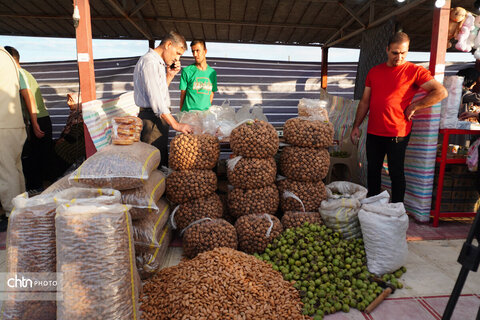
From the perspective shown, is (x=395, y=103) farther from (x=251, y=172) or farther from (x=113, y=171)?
(x=113, y=171)

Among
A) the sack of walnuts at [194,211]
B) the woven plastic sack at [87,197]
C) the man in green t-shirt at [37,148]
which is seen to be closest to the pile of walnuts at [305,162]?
the sack of walnuts at [194,211]

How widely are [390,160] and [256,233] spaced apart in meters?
1.61

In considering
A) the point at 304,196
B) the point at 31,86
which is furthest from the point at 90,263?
the point at 31,86

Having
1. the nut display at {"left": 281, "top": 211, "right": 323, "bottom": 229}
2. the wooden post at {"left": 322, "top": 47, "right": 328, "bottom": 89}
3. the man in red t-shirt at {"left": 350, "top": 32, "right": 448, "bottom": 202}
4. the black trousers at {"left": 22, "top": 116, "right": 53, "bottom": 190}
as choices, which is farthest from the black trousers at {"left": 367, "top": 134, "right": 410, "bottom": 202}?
the black trousers at {"left": 22, "top": 116, "right": 53, "bottom": 190}

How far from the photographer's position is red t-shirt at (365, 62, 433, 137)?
115 inches

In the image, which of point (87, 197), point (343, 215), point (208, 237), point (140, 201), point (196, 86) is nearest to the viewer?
point (87, 197)

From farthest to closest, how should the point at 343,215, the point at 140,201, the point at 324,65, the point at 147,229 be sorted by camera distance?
the point at 324,65 → the point at 343,215 → the point at 147,229 → the point at 140,201

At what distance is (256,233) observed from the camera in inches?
102

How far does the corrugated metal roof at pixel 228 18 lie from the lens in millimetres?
4750

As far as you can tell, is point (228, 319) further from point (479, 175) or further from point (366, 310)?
point (479, 175)

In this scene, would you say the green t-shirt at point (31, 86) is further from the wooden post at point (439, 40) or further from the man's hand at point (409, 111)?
the wooden post at point (439, 40)

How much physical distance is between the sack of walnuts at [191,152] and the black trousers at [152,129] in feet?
1.59

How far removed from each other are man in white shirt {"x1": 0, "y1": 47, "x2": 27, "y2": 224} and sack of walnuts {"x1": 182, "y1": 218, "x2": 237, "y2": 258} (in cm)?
221

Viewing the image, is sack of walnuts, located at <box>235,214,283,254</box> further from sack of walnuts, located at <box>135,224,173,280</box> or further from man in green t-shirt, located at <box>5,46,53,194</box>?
man in green t-shirt, located at <box>5,46,53,194</box>
